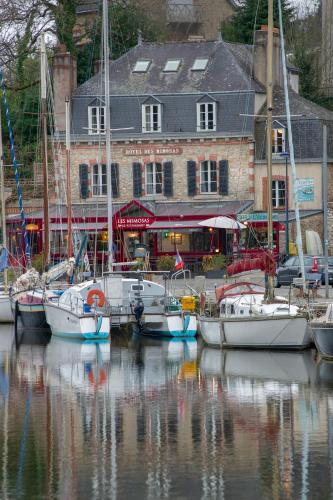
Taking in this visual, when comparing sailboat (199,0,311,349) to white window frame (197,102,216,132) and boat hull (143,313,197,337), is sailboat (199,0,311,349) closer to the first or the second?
boat hull (143,313,197,337)

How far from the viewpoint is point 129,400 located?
100 ft

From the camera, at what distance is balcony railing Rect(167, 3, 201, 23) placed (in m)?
90.9

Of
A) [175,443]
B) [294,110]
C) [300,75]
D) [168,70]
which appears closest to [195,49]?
[168,70]

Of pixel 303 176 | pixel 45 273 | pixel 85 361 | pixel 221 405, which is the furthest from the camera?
pixel 303 176

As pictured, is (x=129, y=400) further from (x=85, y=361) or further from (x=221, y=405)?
(x=85, y=361)

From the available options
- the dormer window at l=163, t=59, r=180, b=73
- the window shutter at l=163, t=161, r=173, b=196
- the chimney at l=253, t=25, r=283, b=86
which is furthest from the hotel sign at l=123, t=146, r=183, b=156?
the chimney at l=253, t=25, r=283, b=86

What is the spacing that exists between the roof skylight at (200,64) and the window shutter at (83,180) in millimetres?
7963

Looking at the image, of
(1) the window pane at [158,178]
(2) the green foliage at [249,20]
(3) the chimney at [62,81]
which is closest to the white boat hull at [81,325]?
(1) the window pane at [158,178]

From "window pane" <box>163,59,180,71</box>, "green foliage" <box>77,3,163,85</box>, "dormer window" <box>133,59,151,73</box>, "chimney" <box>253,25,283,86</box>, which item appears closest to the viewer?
"chimney" <box>253,25,283,86</box>

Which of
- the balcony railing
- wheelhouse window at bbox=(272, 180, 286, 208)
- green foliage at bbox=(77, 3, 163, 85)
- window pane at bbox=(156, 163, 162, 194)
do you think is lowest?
wheelhouse window at bbox=(272, 180, 286, 208)

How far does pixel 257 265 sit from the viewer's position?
1767 inches

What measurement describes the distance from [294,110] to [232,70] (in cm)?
401

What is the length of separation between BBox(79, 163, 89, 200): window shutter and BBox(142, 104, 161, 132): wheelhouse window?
3.75m

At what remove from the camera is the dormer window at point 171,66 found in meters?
70.4
